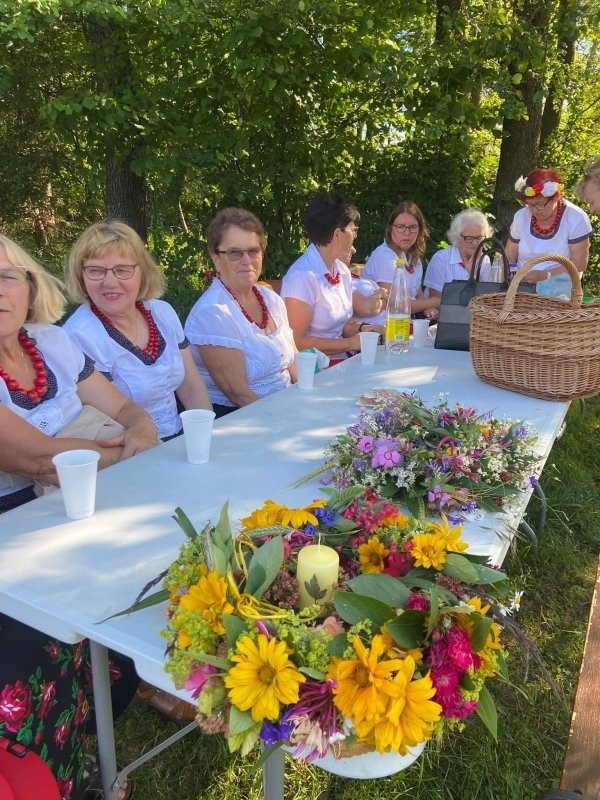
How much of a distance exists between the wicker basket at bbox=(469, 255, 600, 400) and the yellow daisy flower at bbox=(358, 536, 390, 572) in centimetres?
141

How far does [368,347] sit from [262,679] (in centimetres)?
209

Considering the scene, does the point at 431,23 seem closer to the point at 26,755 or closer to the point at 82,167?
the point at 82,167

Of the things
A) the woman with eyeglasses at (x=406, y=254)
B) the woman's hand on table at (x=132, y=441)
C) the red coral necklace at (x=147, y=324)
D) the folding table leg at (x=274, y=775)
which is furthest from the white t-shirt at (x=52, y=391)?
the woman with eyeglasses at (x=406, y=254)

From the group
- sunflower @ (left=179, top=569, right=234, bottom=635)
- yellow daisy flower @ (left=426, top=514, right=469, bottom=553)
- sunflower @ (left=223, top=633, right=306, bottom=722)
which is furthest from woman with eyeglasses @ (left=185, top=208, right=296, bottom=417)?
sunflower @ (left=223, top=633, right=306, bottom=722)

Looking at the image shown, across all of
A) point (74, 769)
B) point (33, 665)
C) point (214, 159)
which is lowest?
point (74, 769)

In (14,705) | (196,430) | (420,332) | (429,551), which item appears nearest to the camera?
(429,551)

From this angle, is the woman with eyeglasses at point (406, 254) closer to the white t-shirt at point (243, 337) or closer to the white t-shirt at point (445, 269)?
the white t-shirt at point (445, 269)

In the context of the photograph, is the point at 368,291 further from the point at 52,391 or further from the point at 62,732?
the point at 62,732

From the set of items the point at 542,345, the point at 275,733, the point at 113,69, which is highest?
the point at 113,69

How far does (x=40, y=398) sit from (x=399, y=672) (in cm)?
151

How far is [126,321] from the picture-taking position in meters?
2.44

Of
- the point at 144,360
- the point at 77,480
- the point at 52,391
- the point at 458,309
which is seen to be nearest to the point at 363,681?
the point at 77,480

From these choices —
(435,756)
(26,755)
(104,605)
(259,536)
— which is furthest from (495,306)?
(26,755)

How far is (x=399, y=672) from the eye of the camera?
30.7 inches
